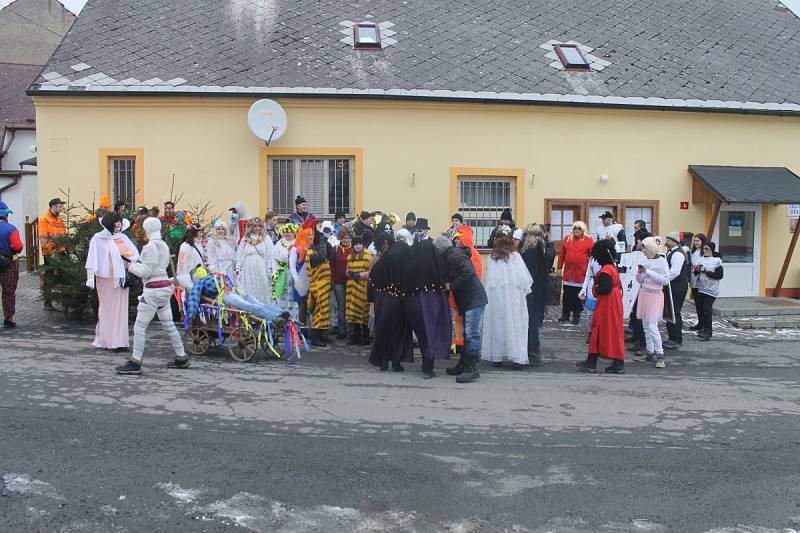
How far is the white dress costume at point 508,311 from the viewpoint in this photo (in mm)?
9406

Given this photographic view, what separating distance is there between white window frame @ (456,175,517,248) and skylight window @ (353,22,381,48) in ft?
11.0

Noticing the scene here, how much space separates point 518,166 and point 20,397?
34.2 ft

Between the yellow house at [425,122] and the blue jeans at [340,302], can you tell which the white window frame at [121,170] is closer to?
the yellow house at [425,122]

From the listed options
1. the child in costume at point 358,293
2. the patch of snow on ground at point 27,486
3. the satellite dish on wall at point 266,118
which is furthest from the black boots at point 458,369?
the satellite dish on wall at point 266,118

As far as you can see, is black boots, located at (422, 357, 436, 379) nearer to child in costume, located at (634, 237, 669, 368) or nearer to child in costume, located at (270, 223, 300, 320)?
child in costume, located at (270, 223, 300, 320)

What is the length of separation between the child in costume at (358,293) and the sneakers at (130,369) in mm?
3163

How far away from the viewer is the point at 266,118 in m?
14.0

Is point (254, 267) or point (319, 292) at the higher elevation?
point (254, 267)

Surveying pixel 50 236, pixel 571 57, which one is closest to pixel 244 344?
pixel 50 236

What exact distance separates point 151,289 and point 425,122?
787cm

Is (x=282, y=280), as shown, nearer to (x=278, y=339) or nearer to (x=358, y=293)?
(x=358, y=293)

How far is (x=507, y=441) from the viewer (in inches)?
253

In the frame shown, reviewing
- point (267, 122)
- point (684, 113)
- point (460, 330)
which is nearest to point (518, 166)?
point (684, 113)

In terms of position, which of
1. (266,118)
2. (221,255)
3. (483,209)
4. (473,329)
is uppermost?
(266,118)
